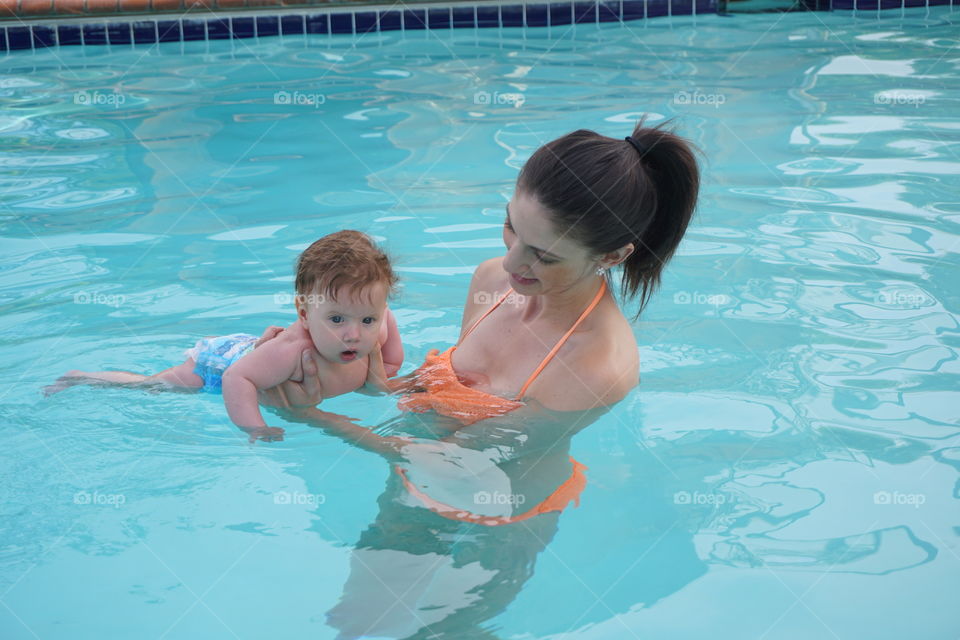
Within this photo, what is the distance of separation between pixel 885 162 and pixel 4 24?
8792mm

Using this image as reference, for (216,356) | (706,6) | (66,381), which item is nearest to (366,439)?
(216,356)

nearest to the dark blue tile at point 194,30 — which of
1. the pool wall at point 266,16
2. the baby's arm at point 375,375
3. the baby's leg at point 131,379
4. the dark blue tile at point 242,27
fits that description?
the pool wall at point 266,16

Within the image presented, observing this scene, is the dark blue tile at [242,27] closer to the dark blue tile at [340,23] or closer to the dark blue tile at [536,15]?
the dark blue tile at [340,23]

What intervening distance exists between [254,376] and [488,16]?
860 cm

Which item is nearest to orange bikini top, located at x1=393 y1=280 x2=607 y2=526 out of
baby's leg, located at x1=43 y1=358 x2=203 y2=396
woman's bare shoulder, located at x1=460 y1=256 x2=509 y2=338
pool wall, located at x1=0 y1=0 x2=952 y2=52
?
woman's bare shoulder, located at x1=460 y1=256 x2=509 y2=338

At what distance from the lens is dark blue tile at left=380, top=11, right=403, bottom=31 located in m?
11.1

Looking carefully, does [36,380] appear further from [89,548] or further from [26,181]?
[26,181]

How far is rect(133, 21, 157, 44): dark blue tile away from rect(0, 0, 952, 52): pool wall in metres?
0.01

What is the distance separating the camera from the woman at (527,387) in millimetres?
2988

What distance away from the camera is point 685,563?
11.4ft

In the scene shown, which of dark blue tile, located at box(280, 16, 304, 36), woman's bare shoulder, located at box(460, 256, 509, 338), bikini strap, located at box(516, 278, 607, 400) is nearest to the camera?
bikini strap, located at box(516, 278, 607, 400)

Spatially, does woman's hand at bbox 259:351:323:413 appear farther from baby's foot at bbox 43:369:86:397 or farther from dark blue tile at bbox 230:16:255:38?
dark blue tile at bbox 230:16:255:38

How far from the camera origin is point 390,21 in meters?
11.2

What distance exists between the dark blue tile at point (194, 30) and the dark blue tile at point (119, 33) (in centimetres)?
56
